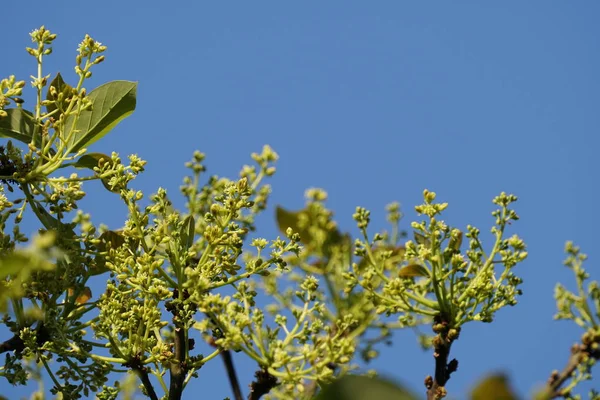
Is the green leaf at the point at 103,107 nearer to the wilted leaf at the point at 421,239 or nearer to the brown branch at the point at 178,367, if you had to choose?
the brown branch at the point at 178,367

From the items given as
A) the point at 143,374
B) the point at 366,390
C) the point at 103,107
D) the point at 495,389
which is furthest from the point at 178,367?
the point at 495,389

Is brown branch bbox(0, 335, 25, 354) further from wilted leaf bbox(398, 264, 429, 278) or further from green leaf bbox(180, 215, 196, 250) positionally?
wilted leaf bbox(398, 264, 429, 278)

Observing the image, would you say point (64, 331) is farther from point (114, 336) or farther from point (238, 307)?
point (238, 307)

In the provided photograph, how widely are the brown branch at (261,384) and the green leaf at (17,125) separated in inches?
75.6

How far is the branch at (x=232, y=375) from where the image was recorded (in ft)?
9.52

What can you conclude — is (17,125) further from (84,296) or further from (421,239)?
(421,239)

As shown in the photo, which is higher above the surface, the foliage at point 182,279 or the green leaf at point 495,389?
the foliage at point 182,279

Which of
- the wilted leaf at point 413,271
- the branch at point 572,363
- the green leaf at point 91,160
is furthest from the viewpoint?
the green leaf at point 91,160

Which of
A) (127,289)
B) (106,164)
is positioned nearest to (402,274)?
(127,289)

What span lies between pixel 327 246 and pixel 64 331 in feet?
5.42

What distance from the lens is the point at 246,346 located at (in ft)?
10.1

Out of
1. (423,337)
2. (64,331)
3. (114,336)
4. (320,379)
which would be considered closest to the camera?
(320,379)

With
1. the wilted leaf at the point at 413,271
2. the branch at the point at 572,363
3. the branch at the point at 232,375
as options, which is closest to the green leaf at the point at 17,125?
the branch at the point at 232,375

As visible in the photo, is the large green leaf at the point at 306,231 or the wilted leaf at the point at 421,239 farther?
the large green leaf at the point at 306,231
